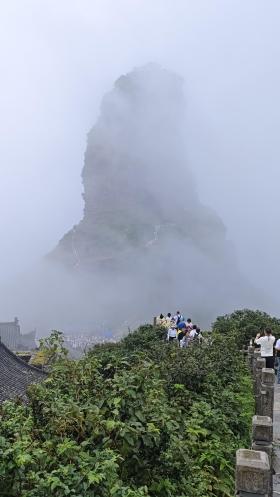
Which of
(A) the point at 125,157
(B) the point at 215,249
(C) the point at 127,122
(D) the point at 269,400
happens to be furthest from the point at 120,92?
(D) the point at 269,400

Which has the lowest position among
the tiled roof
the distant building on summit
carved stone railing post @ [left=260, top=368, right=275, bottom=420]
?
carved stone railing post @ [left=260, top=368, right=275, bottom=420]

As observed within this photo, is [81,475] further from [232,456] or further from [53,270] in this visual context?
[53,270]

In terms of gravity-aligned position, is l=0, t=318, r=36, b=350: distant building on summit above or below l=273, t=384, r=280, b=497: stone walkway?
above

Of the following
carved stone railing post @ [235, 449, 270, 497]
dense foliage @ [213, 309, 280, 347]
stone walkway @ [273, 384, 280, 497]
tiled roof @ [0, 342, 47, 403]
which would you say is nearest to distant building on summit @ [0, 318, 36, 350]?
tiled roof @ [0, 342, 47, 403]

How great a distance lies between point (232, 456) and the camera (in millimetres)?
6531

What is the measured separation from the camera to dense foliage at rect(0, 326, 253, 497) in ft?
11.5

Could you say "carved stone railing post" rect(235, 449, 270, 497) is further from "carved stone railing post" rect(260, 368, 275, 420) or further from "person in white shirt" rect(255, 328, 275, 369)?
"person in white shirt" rect(255, 328, 275, 369)

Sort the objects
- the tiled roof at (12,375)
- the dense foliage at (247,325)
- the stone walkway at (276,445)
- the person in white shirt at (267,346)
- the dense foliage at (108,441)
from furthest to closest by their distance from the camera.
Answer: the tiled roof at (12,375) < the dense foliage at (247,325) < the person in white shirt at (267,346) < the stone walkway at (276,445) < the dense foliage at (108,441)

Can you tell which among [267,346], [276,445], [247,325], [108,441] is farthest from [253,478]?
[247,325]

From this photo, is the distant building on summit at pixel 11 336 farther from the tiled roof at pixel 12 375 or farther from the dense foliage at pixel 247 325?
the dense foliage at pixel 247 325

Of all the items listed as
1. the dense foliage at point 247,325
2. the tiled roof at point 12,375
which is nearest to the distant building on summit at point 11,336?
the tiled roof at point 12,375

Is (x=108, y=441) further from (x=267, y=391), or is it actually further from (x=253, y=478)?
(x=267, y=391)

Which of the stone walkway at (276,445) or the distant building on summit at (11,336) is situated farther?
the distant building on summit at (11,336)

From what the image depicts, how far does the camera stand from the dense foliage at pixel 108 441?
3520 mm
